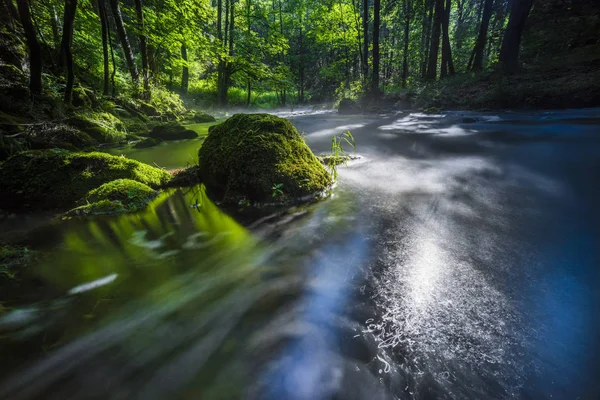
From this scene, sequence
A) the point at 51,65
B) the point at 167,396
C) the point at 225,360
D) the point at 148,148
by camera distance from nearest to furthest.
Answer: the point at 167,396 → the point at 225,360 → the point at 148,148 → the point at 51,65

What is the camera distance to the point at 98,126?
823 cm

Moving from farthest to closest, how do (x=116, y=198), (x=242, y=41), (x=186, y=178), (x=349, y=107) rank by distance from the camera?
(x=242, y=41) → (x=349, y=107) → (x=186, y=178) → (x=116, y=198)

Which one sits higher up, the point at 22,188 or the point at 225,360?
the point at 22,188

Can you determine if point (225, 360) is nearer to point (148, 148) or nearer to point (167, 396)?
point (167, 396)

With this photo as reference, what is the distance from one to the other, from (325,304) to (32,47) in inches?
320

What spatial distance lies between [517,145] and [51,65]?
14581 millimetres

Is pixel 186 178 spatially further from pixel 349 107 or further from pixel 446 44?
pixel 446 44

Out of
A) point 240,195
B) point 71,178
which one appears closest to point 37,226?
point 71,178

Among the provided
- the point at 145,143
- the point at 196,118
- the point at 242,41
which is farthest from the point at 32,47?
the point at 242,41

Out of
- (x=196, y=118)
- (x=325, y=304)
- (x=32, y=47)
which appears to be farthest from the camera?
(x=196, y=118)

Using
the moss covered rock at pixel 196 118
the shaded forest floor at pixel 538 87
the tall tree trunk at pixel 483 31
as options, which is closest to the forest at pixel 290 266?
the shaded forest floor at pixel 538 87

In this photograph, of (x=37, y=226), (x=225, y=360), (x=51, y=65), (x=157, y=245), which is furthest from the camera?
(x=51, y=65)

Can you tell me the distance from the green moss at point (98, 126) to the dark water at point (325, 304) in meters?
6.31

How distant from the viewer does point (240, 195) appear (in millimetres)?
3824
